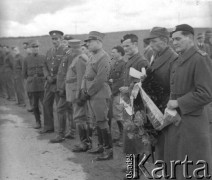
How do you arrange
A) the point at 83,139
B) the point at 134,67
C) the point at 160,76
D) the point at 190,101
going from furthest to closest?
the point at 83,139 < the point at 134,67 < the point at 160,76 < the point at 190,101

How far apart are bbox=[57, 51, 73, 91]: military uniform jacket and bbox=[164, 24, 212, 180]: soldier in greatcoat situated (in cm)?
373

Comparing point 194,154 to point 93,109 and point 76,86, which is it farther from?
point 76,86

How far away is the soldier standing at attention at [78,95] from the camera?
6426 millimetres

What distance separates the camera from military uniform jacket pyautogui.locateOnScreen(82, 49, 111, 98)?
5.64 meters

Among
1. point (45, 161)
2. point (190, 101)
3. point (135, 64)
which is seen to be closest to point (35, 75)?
point (45, 161)

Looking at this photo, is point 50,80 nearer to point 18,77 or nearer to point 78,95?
point 78,95

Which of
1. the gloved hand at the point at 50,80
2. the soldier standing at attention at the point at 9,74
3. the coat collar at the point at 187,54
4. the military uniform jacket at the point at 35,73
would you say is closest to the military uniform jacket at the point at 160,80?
the coat collar at the point at 187,54

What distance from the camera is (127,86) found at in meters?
4.79

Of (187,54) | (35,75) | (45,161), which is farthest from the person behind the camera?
(35,75)

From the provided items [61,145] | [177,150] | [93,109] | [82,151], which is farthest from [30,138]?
[177,150]

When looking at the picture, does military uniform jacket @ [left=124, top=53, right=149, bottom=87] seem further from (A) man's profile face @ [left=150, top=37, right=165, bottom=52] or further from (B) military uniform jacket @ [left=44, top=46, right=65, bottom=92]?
(B) military uniform jacket @ [left=44, top=46, right=65, bottom=92]

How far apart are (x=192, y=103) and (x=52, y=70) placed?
4734mm

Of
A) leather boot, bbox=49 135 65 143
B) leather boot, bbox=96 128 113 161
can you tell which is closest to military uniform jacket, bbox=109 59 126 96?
leather boot, bbox=49 135 65 143

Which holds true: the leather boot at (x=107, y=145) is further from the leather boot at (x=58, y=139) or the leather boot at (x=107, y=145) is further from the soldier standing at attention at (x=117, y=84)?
the leather boot at (x=58, y=139)
